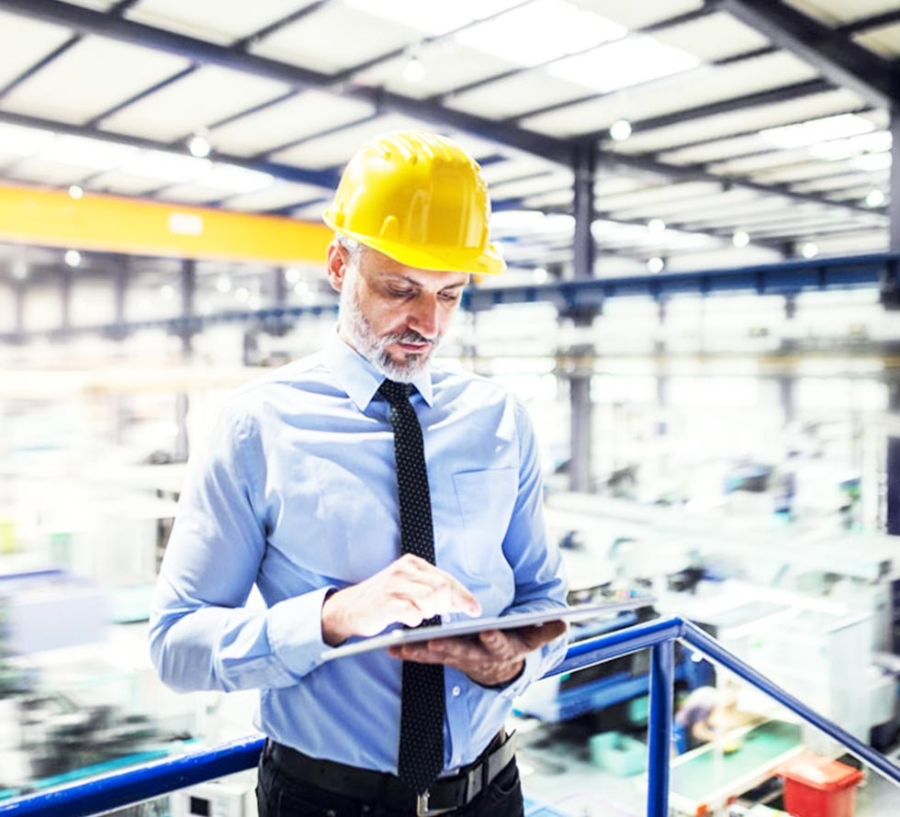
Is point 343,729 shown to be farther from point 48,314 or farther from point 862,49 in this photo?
point 48,314

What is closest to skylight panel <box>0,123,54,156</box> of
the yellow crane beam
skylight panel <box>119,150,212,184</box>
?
the yellow crane beam

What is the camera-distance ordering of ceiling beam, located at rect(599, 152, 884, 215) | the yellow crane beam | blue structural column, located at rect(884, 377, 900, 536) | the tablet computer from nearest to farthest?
the tablet computer → blue structural column, located at rect(884, 377, 900, 536) → ceiling beam, located at rect(599, 152, 884, 215) → the yellow crane beam

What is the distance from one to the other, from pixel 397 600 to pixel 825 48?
6.73m

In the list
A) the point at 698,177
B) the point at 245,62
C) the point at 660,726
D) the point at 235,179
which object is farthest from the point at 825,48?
the point at 235,179

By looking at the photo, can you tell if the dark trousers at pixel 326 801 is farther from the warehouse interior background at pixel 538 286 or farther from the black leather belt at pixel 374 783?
the warehouse interior background at pixel 538 286

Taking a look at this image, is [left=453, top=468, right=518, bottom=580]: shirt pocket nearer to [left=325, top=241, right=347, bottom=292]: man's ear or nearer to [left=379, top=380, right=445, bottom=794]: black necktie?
[left=379, top=380, right=445, bottom=794]: black necktie

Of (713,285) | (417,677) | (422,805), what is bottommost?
(422,805)

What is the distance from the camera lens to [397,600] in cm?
101

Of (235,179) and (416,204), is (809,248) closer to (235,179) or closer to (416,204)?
(235,179)

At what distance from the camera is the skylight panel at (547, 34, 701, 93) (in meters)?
6.61

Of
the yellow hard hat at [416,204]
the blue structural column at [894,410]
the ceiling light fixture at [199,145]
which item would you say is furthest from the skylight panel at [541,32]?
the yellow hard hat at [416,204]

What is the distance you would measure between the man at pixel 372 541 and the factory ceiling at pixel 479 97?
201 inches

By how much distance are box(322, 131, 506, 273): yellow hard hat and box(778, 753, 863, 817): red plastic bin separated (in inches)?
208

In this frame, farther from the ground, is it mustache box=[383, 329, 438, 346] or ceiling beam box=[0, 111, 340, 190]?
ceiling beam box=[0, 111, 340, 190]
